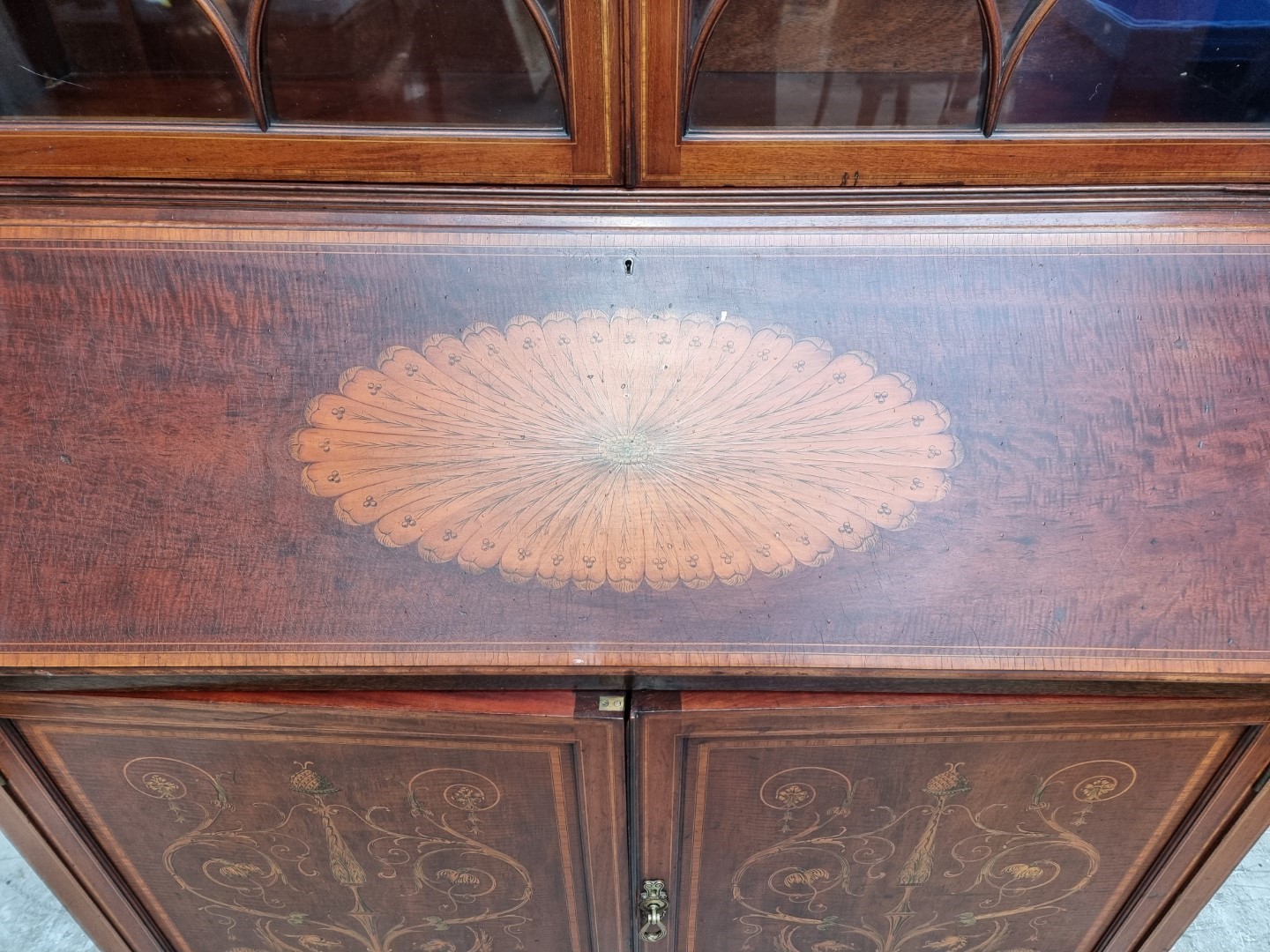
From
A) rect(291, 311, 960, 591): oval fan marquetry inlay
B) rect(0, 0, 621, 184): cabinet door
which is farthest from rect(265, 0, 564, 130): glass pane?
rect(291, 311, 960, 591): oval fan marquetry inlay

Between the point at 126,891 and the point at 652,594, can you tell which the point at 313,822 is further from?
the point at 652,594

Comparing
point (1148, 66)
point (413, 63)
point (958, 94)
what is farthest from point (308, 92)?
point (1148, 66)

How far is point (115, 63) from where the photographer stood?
0.96 meters

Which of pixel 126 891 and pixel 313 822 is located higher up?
pixel 313 822

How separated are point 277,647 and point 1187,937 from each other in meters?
1.68

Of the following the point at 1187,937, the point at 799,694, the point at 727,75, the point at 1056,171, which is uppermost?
the point at 727,75

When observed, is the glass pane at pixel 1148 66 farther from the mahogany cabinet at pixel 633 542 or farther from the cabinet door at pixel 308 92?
the cabinet door at pixel 308 92

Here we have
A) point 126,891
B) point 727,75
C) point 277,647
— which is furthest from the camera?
point 126,891

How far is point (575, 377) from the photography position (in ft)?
3.10

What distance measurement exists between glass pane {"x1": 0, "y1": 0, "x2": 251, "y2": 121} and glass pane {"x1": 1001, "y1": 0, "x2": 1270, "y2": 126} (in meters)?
0.90

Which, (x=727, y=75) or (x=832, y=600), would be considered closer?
(x=832, y=600)

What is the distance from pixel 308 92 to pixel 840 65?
604mm

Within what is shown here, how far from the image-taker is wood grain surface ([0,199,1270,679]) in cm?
82

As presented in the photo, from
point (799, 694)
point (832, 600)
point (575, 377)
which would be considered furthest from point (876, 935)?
point (575, 377)
